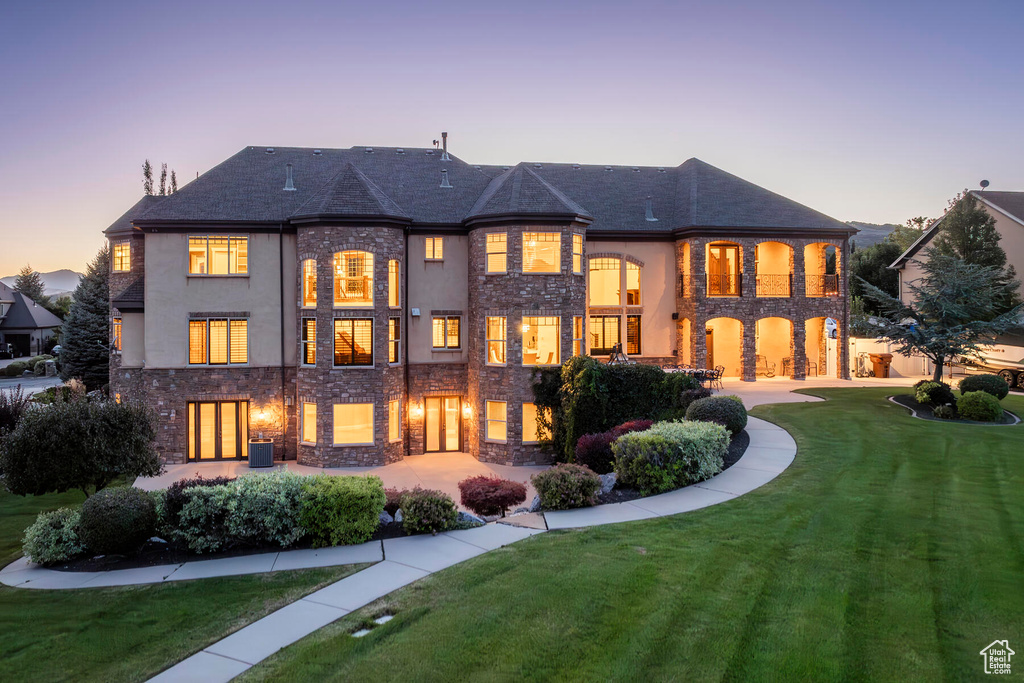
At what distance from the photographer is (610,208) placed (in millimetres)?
29234

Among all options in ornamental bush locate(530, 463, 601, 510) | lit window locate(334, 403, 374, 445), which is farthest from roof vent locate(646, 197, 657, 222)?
ornamental bush locate(530, 463, 601, 510)

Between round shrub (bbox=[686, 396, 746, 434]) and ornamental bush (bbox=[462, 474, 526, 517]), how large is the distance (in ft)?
20.7

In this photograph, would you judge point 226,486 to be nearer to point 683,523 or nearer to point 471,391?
point 683,523

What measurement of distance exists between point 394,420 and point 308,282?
19.8 ft

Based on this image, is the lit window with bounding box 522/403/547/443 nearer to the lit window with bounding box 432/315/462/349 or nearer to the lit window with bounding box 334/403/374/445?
the lit window with bounding box 432/315/462/349

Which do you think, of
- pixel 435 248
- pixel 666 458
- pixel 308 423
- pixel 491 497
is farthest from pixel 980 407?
pixel 308 423

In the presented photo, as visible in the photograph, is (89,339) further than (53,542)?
Yes

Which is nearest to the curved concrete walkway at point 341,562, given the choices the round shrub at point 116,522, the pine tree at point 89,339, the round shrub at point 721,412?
the round shrub at point 116,522

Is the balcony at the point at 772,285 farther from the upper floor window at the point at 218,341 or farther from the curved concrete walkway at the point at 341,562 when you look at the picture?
the upper floor window at the point at 218,341

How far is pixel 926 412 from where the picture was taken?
21.1m

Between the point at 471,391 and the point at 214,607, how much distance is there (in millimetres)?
16524

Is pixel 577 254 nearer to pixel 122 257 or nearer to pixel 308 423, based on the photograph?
pixel 308 423

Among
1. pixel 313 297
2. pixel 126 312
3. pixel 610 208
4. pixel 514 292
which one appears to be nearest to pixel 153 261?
pixel 126 312

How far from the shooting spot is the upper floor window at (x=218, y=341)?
78.7ft
